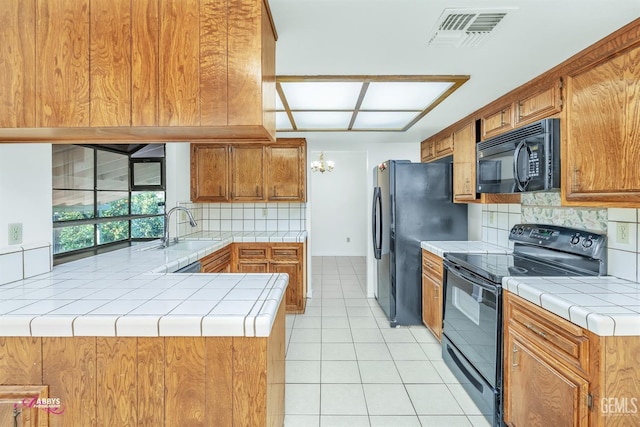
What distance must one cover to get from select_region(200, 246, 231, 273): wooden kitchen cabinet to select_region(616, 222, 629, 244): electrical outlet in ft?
8.95

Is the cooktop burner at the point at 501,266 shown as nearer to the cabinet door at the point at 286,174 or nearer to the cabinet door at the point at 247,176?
the cabinet door at the point at 286,174

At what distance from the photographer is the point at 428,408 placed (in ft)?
6.68

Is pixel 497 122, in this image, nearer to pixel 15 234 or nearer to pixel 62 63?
pixel 62 63

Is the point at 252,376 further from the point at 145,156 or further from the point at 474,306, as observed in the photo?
the point at 145,156

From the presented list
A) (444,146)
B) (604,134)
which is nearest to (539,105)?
(604,134)

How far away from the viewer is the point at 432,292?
2.94 meters

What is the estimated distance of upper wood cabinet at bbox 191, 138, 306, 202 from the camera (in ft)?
12.6

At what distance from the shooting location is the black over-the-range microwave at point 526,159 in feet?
6.06

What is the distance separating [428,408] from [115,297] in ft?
6.23

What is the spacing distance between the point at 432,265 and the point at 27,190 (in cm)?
290

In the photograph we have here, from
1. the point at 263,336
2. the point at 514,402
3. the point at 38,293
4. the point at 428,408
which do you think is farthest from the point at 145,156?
the point at 514,402

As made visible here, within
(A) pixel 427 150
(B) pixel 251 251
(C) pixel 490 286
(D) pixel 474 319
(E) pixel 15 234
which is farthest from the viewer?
(A) pixel 427 150

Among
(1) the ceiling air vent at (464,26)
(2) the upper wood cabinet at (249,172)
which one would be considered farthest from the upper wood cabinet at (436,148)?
(1) the ceiling air vent at (464,26)

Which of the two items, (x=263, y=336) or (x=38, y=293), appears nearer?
(x=263, y=336)
